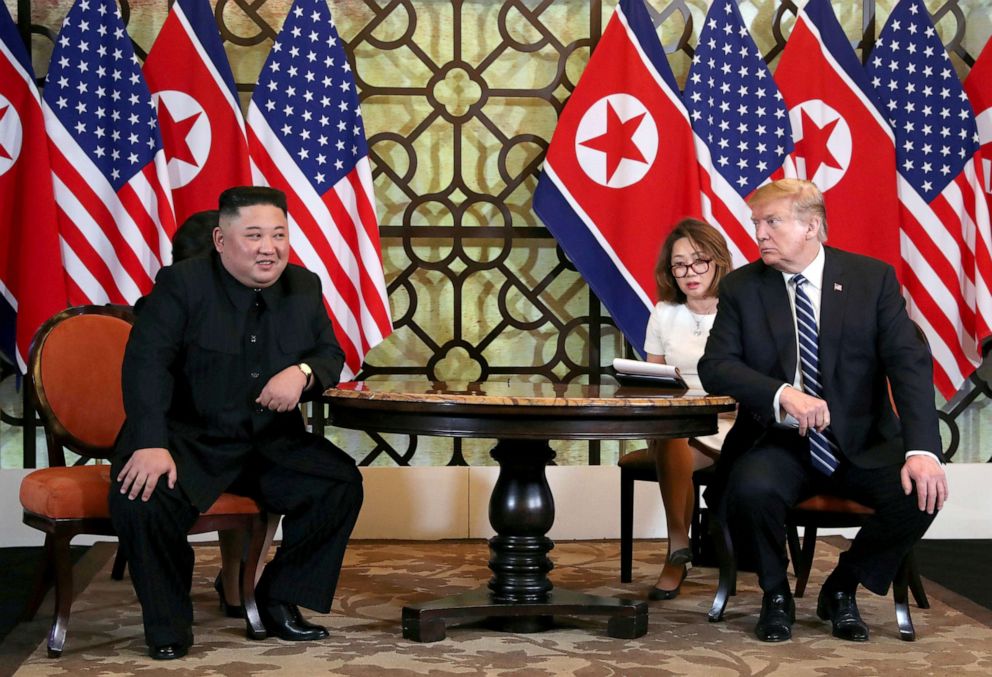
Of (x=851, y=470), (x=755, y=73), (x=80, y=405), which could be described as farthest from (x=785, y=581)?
(x=755, y=73)

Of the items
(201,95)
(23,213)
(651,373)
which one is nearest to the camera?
(651,373)

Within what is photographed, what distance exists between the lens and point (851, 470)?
12.2 ft

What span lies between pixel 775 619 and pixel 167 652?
170 cm

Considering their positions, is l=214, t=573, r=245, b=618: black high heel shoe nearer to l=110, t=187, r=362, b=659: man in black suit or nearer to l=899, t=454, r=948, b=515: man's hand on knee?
l=110, t=187, r=362, b=659: man in black suit

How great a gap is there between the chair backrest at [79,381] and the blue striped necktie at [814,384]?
208 cm

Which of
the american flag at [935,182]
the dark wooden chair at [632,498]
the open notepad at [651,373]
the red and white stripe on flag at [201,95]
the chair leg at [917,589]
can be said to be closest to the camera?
the open notepad at [651,373]

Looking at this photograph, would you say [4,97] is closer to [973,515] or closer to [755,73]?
[755,73]

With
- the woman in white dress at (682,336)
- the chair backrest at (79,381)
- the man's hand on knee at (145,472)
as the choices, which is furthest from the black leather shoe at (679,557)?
the chair backrest at (79,381)

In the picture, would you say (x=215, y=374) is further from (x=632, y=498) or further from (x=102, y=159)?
(x=102, y=159)

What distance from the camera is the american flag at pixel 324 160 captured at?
536 cm

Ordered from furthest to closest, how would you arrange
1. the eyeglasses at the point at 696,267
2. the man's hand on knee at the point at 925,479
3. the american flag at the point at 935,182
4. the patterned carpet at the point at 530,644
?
Answer: 1. the american flag at the point at 935,182
2. the eyeglasses at the point at 696,267
3. the man's hand on knee at the point at 925,479
4. the patterned carpet at the point at 530,644

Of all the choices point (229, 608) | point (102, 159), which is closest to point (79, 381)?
point (229, 608)

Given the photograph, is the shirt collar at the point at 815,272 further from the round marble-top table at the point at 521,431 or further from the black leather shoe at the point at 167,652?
the black leather shoe at the point at 167,652

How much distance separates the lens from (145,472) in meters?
3.42
